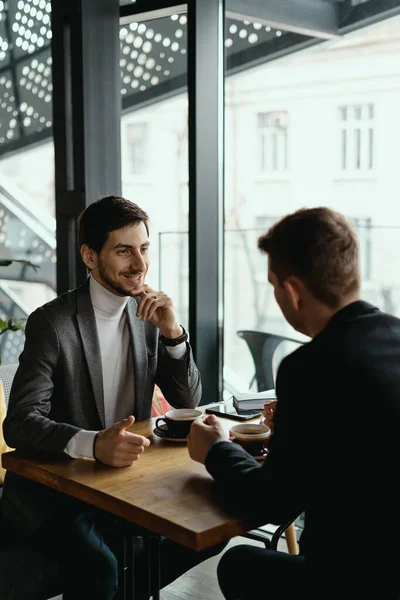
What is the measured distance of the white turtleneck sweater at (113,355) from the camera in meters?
2.14

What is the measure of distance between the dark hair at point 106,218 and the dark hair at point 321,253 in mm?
802

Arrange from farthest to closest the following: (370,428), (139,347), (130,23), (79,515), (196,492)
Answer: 1. (130,23)
2. (139,347)
3. (79,515)
4. (196,492)
5. (370,428)

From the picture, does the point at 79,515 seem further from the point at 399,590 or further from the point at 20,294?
the point at 20,294

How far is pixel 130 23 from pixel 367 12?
1.17m

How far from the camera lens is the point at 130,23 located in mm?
3557

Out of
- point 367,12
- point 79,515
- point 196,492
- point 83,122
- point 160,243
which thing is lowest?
point 79,515

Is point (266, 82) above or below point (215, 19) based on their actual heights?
below

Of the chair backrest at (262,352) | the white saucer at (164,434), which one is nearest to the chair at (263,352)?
the chair backrest at (262,352)

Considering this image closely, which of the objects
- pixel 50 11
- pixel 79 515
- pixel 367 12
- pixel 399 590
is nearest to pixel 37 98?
pixel 50 11

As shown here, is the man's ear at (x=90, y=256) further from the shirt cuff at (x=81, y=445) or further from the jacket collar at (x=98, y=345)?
the shirt cuff at (x=81, y=445)

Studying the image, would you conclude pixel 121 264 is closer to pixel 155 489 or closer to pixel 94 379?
pixel 94 379

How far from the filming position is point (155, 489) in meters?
1.58

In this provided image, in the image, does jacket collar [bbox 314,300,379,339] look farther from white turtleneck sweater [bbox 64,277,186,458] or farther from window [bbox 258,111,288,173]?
window [bbox 258,111,288,173]

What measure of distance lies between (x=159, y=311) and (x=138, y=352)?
13 centimetres
